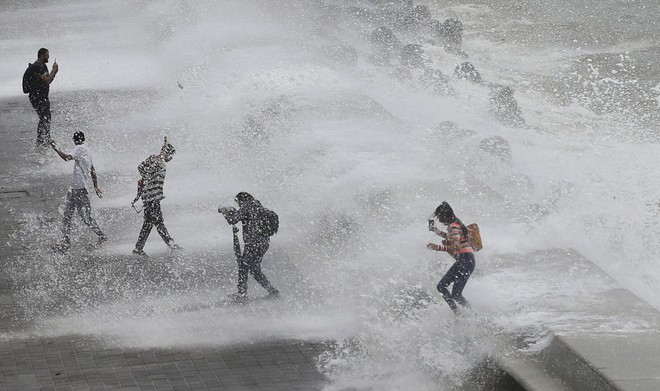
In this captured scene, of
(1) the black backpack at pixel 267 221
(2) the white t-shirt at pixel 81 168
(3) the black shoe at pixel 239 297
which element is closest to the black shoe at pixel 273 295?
(3) the black shoe at pixel 239 297

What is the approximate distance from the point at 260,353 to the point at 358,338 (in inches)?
40.1

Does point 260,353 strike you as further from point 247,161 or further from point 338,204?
point 247,161

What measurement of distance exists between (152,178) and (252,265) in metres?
2.12

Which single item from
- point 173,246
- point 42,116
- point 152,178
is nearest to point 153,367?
point 173,246

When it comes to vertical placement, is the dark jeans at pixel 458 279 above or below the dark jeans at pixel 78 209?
above

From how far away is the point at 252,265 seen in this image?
11750 millimetres

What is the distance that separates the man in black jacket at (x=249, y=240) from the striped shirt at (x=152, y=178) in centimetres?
166

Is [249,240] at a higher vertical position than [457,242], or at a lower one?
lower

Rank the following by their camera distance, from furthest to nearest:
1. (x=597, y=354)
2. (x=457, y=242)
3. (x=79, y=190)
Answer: (x=79, y=190) → (x=457, y=242) → (x=597, y=354)

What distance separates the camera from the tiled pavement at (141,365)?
33.1 feet

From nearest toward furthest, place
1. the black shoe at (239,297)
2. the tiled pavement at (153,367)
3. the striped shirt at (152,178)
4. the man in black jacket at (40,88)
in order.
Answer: the tiled pavement at (153,367)
the black shoe at (239,297)
the striped shirt at (152,178)
the man in black jacket at (40,88)

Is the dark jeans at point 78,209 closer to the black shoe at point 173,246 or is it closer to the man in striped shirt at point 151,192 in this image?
the man in striped shirt at point 151,192

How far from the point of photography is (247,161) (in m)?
16.8

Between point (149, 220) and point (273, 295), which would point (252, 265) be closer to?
point (273, 295)
